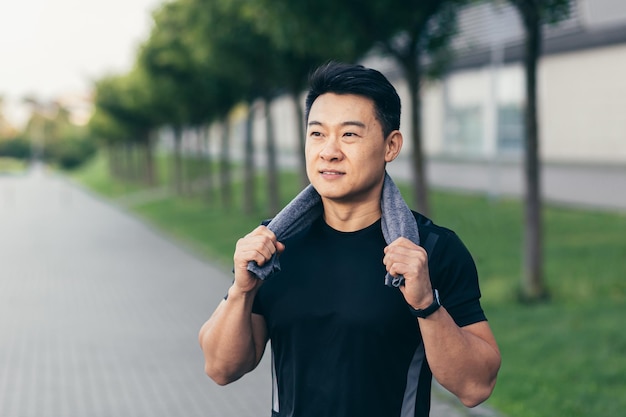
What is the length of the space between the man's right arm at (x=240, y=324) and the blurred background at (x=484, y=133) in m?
4.64

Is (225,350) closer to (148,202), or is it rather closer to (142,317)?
(142,317)

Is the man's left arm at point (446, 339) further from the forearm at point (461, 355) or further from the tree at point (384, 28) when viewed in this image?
the tree at point (384, 28)

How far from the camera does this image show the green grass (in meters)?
7.22

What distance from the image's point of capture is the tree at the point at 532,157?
1069cm

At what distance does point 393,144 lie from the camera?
2.56m

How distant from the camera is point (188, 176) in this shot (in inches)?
1375

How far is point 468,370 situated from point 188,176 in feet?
108

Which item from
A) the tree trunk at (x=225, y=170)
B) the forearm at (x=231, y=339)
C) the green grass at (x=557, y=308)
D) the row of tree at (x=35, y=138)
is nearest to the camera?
the forearm at (x=231, y=339)

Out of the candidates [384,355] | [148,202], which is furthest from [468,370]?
[148,202]

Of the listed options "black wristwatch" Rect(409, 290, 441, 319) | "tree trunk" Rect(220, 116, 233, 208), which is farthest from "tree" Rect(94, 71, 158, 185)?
"black wristwatch" Rect(409, 290, 441, 319)

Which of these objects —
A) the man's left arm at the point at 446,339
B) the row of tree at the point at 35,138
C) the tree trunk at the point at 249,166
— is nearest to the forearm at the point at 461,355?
the man's left arm at the point at 446,339

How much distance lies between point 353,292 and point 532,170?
8.70m

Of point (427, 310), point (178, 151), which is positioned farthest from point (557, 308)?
point (178, 151)

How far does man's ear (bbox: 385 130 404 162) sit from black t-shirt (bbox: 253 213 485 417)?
0.61 ft
